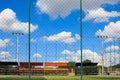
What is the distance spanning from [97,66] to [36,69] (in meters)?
9.45

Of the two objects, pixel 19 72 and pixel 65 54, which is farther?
pixel 19 72

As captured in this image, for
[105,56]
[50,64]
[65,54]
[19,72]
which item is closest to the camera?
→ [65,54]

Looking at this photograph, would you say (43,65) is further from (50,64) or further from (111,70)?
(111,70)

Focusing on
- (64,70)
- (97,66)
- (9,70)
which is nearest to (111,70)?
(97,66)

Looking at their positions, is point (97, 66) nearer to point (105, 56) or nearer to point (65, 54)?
point (105, 56)

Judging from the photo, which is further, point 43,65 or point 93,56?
point 43,65

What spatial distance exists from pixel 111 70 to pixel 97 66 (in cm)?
238

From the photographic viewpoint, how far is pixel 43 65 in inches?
1785

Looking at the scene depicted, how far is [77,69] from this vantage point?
163 feet

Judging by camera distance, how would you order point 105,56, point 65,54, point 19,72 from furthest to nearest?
point 19,72 → point 105,56 → point 65,54

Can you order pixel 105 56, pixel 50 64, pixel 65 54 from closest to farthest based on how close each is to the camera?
pixel 65 54 → pixel 105 56 → pixel 50 64

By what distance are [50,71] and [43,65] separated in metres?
4.19

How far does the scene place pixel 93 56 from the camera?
39.2 metres

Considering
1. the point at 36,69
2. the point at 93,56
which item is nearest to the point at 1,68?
the point at 36,69
